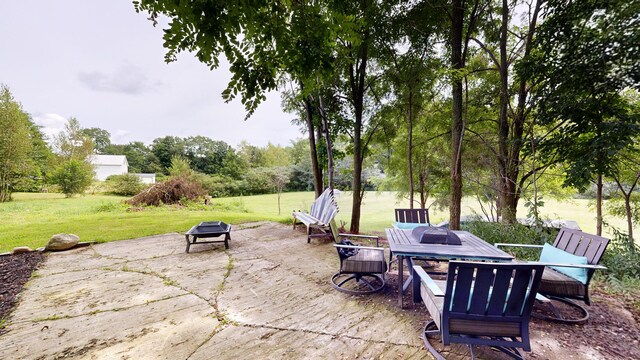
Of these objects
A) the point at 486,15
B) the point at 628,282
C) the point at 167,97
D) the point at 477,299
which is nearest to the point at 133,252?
the point at 477,299

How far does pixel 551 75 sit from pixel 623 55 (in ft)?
2.61

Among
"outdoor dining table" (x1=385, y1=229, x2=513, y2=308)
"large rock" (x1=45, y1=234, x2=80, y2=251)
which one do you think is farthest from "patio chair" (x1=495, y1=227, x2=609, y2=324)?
"large rock" (x1=45, y1=234, x2=80, y2=251)

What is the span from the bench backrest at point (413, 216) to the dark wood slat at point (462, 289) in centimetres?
285

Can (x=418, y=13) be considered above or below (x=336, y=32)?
above

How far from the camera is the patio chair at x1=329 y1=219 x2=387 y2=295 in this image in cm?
274

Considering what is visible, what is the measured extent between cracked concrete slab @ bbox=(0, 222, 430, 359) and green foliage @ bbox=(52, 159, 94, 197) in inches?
588

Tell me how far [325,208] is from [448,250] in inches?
116

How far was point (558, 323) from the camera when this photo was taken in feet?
7.30

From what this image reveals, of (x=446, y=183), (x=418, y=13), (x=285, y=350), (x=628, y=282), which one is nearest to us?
(x=285, y=350)

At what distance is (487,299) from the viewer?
1622 millimetres

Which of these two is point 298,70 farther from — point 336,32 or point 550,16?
point 550,16

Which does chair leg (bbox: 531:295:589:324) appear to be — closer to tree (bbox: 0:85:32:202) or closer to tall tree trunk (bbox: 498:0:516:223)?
tall tree trunk (bbox: 498:0:516:223)

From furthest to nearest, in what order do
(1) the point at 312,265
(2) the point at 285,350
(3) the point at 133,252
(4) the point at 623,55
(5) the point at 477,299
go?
(3) the point at 133,252 → (1) the point at 312,265 → (4) the point at 623,55 → (2) the point at 285,350 → (5) the point at 477,299

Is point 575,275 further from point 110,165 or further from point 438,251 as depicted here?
point 110,165
